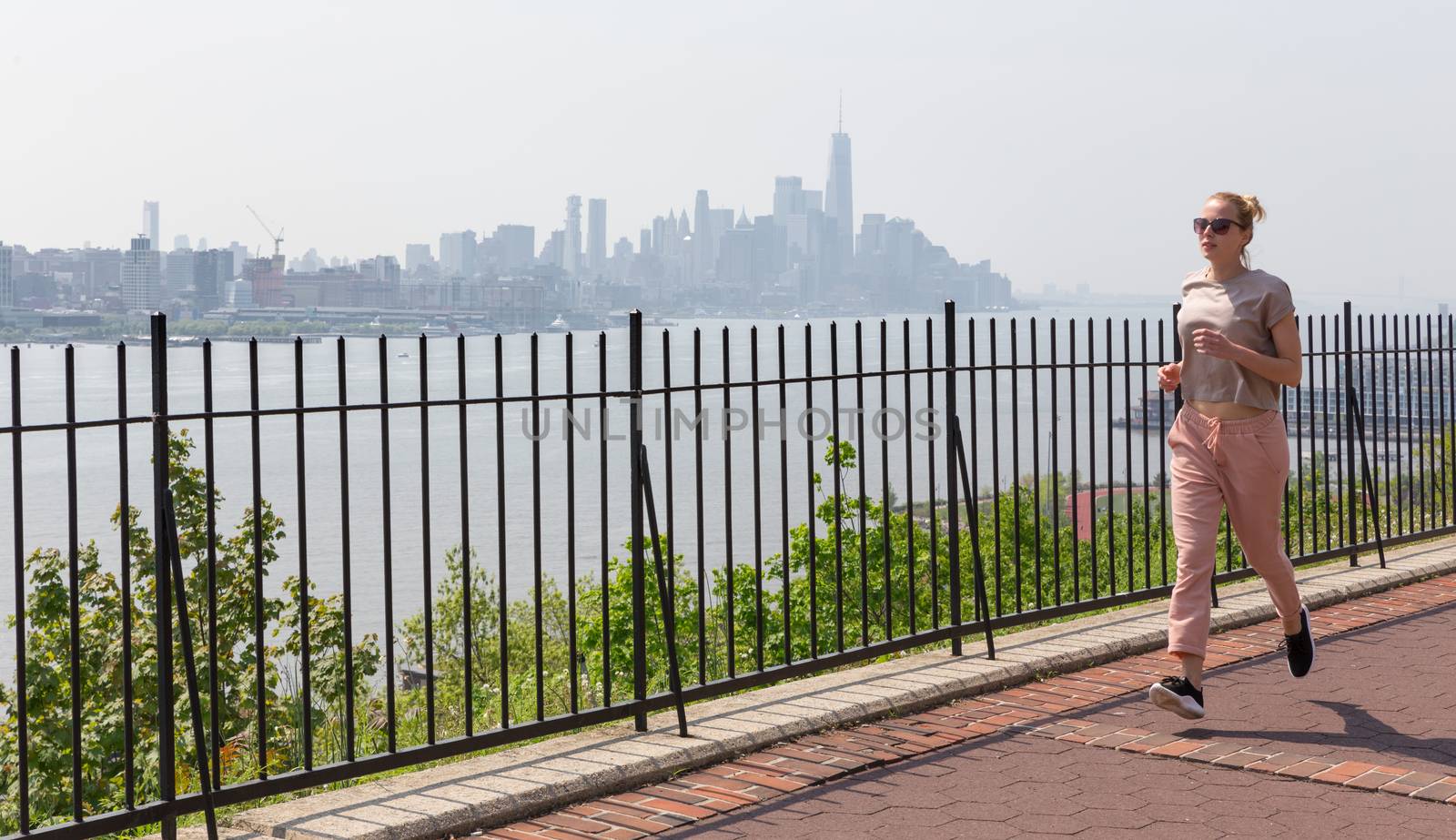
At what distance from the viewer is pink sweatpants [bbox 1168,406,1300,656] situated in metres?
5.50

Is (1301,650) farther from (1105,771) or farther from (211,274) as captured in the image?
(211,274)

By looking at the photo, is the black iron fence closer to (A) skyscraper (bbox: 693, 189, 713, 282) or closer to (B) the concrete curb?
(B) the concrete curb

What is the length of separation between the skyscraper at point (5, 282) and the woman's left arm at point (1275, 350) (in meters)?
93.6

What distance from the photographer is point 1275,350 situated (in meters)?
5.48

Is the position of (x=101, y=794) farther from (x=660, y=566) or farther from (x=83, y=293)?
(x=83, y=293)

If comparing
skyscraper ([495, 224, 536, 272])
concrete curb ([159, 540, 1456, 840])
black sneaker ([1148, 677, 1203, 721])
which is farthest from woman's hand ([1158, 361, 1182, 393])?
skyscraper ([495, 224, 536, 272])

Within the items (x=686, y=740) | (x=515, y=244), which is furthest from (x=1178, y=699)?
(x=515, y=244)

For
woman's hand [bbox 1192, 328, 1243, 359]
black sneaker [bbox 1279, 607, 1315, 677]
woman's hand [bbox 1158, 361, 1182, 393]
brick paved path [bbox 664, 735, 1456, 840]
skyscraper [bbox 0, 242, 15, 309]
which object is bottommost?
brick paved path [bbox 664, 735, 1456, 840]

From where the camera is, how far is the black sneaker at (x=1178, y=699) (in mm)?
5449

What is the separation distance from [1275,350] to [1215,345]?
0.26 meters

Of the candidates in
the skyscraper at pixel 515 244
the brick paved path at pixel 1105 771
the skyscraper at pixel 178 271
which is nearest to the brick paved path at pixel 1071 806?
the brick paved path at pixel 1105 771

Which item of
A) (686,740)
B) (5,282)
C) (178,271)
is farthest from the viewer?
(178,271)

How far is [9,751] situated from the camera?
11.3m

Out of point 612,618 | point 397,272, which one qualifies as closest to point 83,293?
point 397,272
